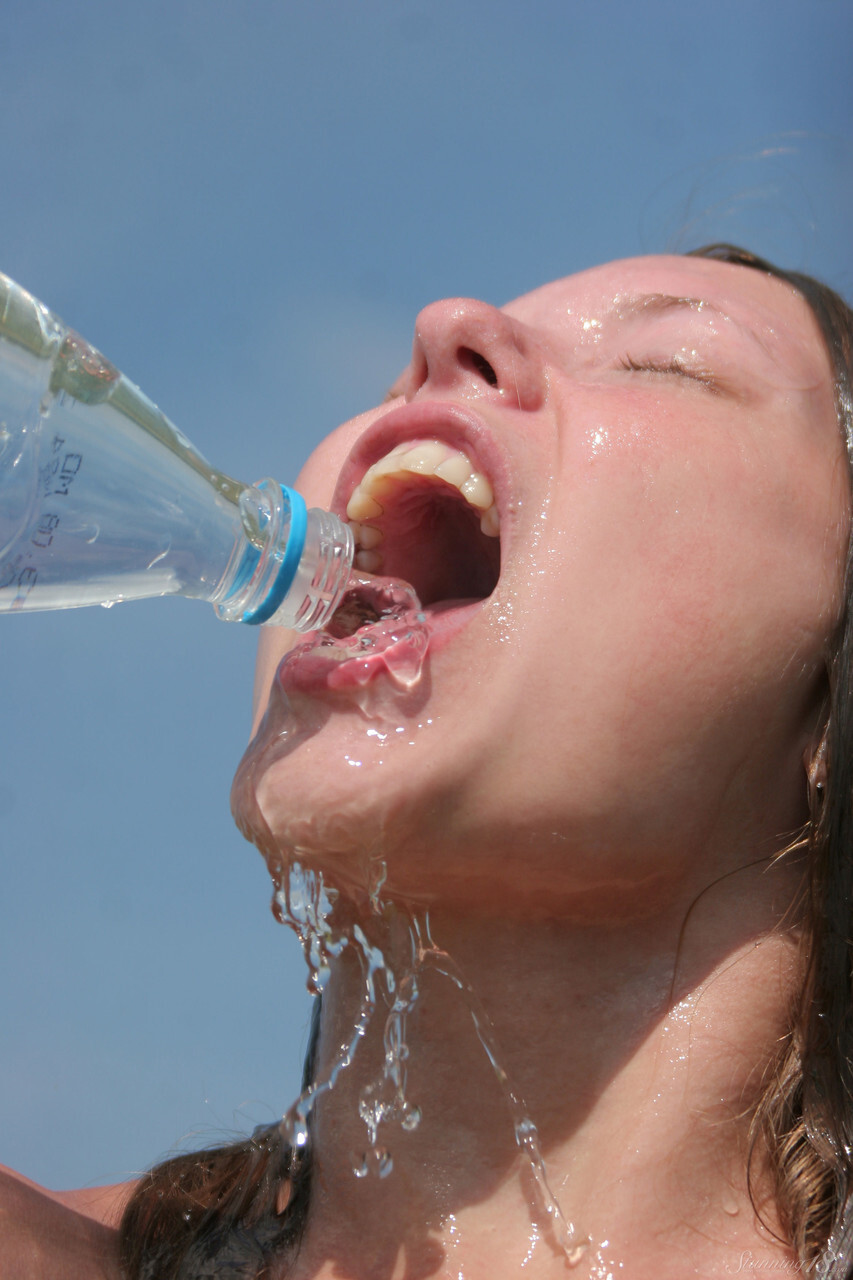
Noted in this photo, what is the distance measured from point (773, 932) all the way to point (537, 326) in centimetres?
99

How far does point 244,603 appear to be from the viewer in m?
1.65

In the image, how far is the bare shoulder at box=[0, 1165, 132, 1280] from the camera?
1.62m

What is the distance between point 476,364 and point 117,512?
1.80ft

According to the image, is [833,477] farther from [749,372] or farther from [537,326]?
[537,326]

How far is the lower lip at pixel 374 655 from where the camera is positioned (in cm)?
162

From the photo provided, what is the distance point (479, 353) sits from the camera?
1.73 metres

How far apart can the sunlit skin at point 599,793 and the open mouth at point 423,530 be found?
52 millimetres

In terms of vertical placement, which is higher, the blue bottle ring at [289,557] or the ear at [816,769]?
the blue bottle ring at [289,557]

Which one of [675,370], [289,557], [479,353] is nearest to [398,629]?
[289,557]

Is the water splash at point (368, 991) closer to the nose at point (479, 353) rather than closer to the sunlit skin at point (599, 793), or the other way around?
the sunlit skin at point (599, 793)

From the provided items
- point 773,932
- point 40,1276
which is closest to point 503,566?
point 773,932

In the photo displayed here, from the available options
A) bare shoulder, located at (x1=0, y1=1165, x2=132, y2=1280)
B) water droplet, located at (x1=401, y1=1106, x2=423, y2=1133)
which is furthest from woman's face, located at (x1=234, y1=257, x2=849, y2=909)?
bare shoulder, located at (x1=0, y1=1165, x2=132, y2=1280)

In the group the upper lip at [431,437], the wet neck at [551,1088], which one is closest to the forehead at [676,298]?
the upper lip at [431,437]

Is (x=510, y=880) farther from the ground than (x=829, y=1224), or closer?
farther from the ground
